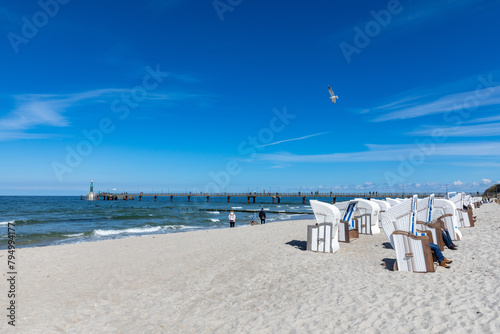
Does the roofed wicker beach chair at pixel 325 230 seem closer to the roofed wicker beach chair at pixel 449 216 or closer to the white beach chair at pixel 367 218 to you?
the roofed wicker beach chair at pixel 449 216

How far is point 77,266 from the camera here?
9070mm

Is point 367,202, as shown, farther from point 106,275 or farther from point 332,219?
point 106,275

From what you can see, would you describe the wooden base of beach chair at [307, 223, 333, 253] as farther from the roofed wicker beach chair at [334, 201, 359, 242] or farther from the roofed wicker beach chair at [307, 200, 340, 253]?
the roofed wicker beach chair at [334, 201, 359, 242]

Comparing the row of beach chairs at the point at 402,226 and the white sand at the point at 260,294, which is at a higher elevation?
the row of beach chairs at the point at 402,226

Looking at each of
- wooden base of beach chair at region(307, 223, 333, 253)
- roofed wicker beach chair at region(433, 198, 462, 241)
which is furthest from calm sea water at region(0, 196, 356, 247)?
roofed wicker beach chair at region(433, 198, 462, 241)

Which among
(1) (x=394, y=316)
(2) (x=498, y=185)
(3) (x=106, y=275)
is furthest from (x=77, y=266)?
(2) (x=498, y=185)

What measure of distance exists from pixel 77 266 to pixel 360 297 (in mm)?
7725

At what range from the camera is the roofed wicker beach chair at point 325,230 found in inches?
371

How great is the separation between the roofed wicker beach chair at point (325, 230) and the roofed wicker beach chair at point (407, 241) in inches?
86.5

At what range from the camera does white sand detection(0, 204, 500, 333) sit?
4434mm

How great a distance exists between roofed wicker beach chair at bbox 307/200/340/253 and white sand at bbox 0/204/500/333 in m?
0.58

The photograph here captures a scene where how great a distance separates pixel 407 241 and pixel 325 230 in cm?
287

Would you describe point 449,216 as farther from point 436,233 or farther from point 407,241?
point 407,241

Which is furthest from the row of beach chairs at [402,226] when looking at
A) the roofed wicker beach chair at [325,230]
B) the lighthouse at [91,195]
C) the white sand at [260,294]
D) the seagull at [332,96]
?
the lighthouse at [91,195]
